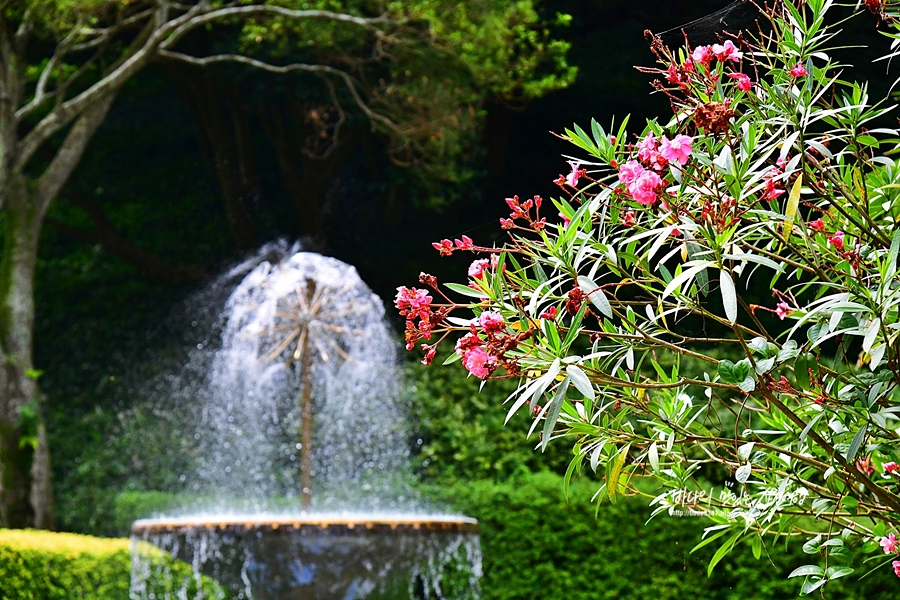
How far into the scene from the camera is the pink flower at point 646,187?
163cm

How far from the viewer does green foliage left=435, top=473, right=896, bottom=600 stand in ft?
17.4

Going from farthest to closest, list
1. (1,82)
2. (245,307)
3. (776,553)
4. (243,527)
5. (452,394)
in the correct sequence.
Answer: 1. (245,307)
2. (452,394)
3. (1,82)
4. (776,553)
5. (243,527)

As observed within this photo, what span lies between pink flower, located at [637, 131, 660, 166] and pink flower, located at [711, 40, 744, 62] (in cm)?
28

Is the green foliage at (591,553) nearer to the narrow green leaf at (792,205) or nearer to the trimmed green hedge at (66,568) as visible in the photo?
the trimmed green hedge at (66,568)

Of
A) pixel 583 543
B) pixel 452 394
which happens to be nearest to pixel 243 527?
pixel 583 543

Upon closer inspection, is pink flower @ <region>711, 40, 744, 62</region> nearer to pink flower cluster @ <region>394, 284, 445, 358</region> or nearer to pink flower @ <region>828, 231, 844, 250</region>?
pink flower @ <region>828, 231, 844, 250</region>

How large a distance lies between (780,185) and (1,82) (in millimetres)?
6678

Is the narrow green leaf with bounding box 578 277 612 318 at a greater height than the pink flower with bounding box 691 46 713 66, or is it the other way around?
the pink flower with bounding box 691 46 713 66

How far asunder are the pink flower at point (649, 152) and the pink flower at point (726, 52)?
0.92ft

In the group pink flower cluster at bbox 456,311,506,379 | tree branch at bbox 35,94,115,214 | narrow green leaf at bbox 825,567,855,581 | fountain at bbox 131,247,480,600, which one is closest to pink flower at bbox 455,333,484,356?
pink flower cluster at bbox 456,311,506,379

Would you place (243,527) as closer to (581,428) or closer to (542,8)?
(581,428)

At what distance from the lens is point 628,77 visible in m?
8.45

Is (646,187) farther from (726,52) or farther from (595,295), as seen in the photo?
(726,52)

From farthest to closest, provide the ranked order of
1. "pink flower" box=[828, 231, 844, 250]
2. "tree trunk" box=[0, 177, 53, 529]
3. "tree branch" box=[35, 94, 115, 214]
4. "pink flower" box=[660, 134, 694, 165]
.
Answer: "tree branch" box=[35, 94, 115, 214] → "tree trunk" box=[0, 177, 53, 529] → "pink flower" box=[828, 231, 844, 250] → "pink flower" box=[660, 134, 694, 165]
